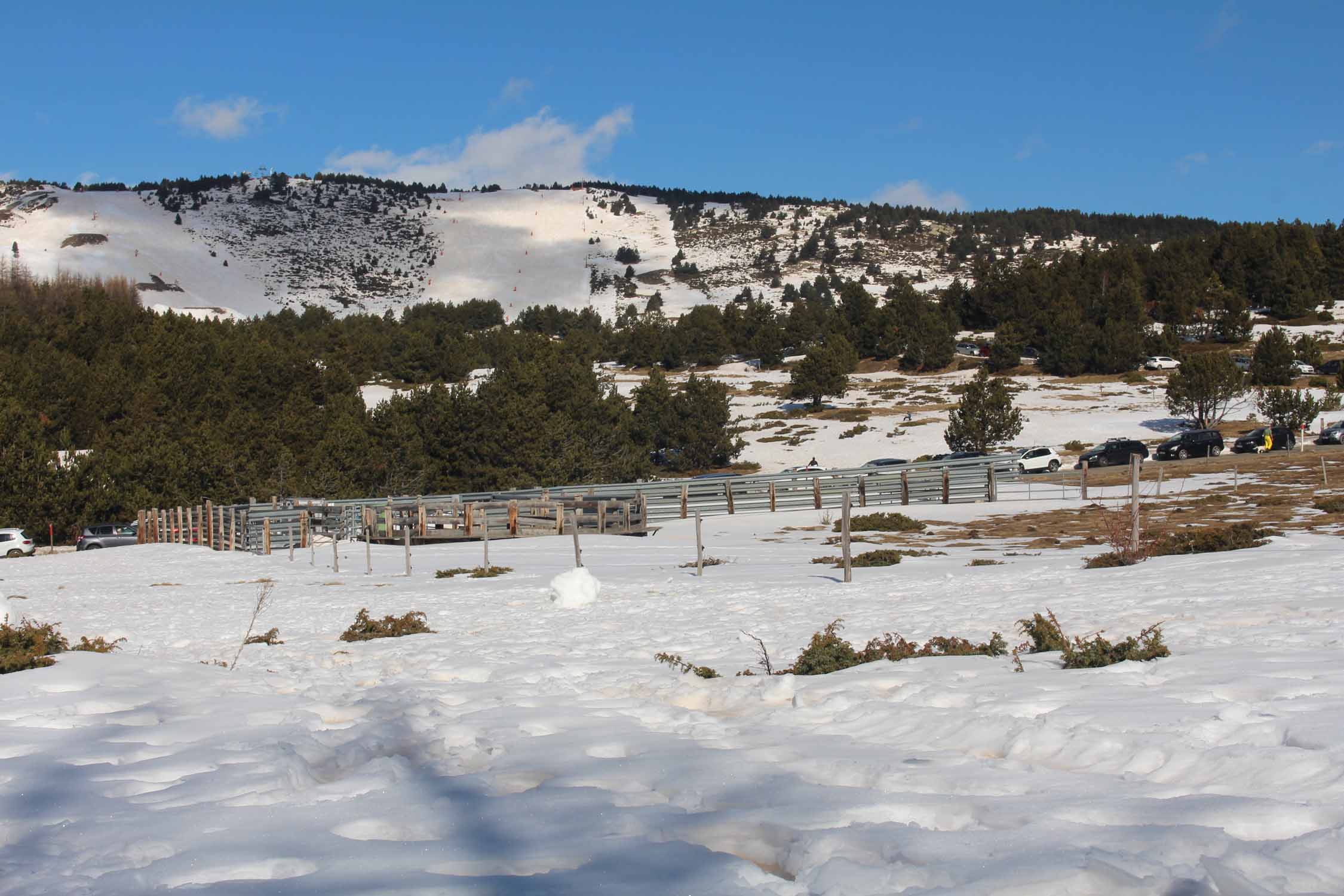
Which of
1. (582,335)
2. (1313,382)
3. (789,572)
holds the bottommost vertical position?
(789,572)

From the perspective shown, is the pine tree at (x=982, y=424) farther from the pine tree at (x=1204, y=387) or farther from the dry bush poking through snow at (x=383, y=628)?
the dry bush poking through snow at (x=383, y=628)

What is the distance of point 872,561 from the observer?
65.2 ft

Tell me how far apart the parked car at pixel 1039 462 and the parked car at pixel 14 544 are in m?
42.6

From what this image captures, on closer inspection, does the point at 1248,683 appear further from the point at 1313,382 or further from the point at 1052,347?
the point at 1052,347

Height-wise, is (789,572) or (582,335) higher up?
(582,335)

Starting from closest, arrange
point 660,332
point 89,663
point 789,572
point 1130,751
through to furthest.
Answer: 1. point 1130,751
2. point 89,663
3. point 789,572
4. point 660,332

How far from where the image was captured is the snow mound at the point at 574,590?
1478 centimetres

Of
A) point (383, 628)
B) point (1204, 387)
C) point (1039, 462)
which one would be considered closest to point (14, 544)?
point (383, 628)

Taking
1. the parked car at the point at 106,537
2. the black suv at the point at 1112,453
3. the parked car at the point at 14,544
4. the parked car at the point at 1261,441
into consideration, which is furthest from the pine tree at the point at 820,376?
the parked car at the point at 14,544

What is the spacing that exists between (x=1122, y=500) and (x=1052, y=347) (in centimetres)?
5718

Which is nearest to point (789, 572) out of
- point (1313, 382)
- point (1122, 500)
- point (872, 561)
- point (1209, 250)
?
point (872, 561)

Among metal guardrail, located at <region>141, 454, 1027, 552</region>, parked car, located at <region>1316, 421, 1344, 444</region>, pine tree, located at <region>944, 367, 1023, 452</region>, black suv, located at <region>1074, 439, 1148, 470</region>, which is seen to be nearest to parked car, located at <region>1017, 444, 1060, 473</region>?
black suv, located at <region>1074, 439, 1148, 470</region>

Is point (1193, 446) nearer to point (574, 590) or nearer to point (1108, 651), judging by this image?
point (574, 590)

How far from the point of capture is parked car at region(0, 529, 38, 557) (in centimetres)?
3931
